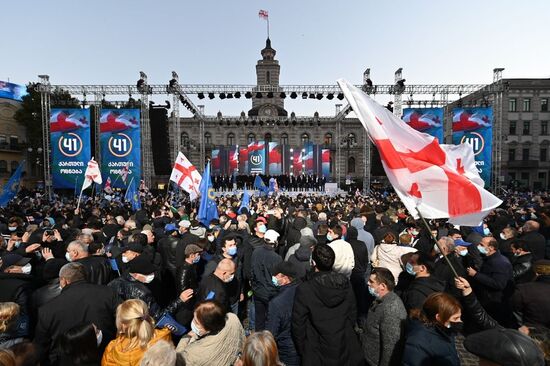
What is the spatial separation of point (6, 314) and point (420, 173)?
4.35 meters

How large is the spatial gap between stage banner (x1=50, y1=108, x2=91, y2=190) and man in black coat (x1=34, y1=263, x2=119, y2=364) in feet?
77.2

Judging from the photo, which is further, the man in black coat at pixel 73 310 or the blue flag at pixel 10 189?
the blue flag at pixel 10 189

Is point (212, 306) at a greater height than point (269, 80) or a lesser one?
lesser

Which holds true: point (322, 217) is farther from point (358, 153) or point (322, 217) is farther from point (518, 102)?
point (358, 153)

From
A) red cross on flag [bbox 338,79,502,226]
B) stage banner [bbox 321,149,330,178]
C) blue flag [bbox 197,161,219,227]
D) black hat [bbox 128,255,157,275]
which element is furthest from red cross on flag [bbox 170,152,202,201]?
stage banner [bbox 321,149,330,178]

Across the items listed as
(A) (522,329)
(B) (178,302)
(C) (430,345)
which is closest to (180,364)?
(B) (178,302)

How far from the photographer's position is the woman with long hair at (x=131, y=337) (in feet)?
8.93

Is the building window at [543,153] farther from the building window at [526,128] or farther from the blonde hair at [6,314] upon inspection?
the blonde hair at [6,314]

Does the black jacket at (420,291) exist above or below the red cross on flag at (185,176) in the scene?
below

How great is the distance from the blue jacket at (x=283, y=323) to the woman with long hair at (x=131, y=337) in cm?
134

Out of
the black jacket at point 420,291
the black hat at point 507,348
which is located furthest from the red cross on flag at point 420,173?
the black hat at point 507,348

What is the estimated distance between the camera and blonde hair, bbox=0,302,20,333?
2986 mm

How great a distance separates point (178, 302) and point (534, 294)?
13.3 feet

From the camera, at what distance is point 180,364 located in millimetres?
2619
